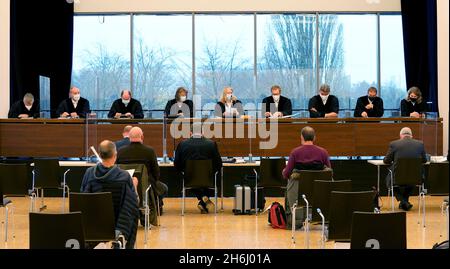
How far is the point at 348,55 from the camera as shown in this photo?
59.1 feet

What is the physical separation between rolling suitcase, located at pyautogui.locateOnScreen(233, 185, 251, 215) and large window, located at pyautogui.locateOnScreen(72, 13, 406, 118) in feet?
22.0

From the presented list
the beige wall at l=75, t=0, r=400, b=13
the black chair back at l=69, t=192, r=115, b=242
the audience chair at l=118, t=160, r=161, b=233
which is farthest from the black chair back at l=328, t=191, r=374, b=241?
the beige wall at l=75, t=0, r=400, b=13

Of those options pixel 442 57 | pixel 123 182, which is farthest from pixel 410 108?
pixel 123 182

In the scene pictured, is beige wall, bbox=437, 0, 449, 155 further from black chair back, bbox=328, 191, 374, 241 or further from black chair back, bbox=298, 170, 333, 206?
black chair back, bbox=328, 191, 374, 241

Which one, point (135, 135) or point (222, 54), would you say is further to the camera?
point (222, 54)

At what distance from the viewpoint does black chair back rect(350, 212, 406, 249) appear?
5691 millimetres

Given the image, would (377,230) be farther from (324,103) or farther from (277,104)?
(324,103)

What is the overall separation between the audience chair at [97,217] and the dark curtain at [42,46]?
9.46 meters

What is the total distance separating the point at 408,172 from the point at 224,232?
2.99 meters

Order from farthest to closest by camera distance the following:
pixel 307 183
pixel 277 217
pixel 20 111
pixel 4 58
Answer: pixel 4 58
pixel 20 111
pixel 277 217
pixel 307 183

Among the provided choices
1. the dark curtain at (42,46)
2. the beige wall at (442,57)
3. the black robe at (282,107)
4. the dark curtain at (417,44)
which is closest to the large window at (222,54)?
the dark curtain at (42,46)

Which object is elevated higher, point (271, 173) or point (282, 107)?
point (282, 107)

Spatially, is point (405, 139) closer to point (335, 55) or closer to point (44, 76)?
point (335, 55)

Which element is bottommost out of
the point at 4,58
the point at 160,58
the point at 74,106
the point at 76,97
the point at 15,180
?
the point at 15,180
